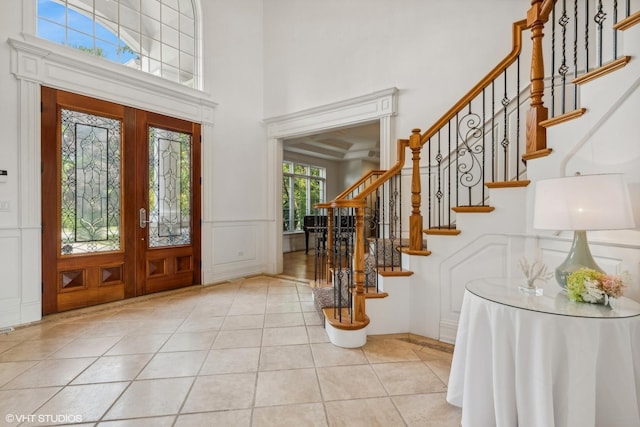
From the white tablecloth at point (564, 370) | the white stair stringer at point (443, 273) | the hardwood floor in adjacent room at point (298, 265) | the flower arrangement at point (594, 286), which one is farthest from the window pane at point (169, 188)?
the flower arrangement at point (594, 286)

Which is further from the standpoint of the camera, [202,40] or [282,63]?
[282,63]

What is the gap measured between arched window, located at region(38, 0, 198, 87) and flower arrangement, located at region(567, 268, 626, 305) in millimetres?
5188

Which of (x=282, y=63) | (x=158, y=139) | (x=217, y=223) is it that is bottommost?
(x=217, y=223)

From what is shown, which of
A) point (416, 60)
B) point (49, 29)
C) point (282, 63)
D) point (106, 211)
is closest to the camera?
point (49, 29)

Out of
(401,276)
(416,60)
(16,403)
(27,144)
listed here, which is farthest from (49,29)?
(401,276)

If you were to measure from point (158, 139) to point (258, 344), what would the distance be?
3.24 meters

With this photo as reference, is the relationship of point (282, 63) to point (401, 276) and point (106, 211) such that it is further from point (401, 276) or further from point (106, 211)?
point (401, 276)

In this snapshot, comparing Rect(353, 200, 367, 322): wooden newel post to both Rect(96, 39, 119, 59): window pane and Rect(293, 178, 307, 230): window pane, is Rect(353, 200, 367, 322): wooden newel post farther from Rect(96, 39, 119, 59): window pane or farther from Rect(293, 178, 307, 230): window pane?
Rect(293, 178, 307, 230): window pane

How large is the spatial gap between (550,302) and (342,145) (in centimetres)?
738

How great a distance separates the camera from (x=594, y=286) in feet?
4.49

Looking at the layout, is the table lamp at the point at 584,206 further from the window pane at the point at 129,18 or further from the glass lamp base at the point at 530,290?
the window pane at the point at 129,18

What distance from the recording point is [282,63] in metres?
5.38

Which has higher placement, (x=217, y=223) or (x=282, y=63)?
(x=282, y=63)

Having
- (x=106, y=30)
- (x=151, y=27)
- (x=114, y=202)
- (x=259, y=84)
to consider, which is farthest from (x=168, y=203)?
(x=259, y=84)
